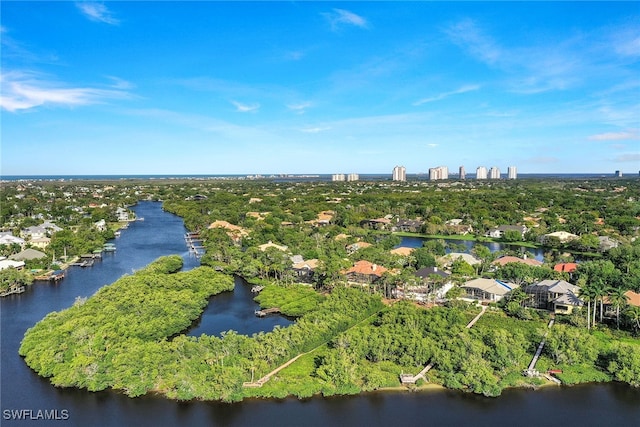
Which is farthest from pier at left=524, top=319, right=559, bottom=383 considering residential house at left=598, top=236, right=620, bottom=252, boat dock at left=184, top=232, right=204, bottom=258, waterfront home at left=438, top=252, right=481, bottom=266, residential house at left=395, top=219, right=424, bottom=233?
residential house at left=395, top=219, right=424, bottom=233

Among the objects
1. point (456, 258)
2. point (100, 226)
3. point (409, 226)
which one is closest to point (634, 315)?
point (456, 258)

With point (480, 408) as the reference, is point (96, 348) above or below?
above

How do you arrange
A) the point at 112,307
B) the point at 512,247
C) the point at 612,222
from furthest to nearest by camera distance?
1. the point at 612,222
2. the point at 512,247
3. the point at 112,307

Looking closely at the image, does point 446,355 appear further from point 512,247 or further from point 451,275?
point 512,247

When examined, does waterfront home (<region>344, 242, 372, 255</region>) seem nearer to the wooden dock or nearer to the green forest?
the green forest

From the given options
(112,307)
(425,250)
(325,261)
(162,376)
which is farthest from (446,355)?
(425,250)
